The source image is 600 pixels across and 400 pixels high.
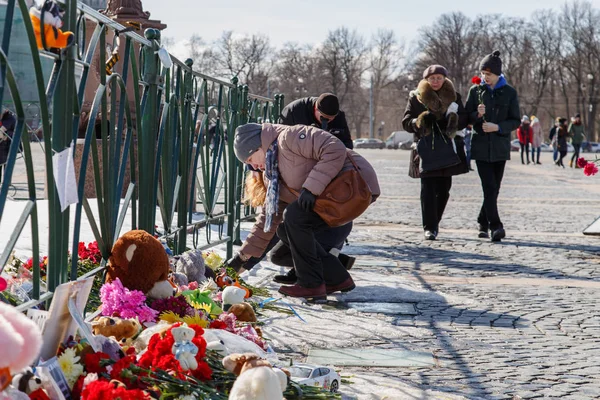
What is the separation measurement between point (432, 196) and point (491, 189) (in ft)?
2.03

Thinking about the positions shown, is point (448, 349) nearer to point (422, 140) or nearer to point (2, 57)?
point (2, 57)

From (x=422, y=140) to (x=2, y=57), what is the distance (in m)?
7.03

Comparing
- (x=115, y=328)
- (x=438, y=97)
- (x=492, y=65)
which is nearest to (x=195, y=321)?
(x=115, y=328)

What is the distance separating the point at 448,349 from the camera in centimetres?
472

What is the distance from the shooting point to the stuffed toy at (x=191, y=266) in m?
4.95

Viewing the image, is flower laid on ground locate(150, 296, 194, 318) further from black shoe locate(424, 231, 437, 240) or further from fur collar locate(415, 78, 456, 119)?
black shoe locate(424, 231, 437, 240)

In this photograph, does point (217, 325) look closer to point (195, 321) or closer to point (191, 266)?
point (195, 321)

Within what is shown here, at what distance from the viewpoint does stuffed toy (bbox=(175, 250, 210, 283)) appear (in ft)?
16.3

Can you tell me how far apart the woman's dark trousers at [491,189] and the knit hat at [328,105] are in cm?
286

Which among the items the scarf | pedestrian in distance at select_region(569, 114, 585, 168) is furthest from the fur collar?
pedestrian in distance at select_region(569, 114, 585, 168)

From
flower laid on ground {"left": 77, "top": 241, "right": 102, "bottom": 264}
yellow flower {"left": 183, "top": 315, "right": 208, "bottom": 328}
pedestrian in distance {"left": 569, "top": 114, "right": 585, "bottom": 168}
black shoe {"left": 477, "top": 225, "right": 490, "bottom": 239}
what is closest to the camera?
yellow flower {"left": 183, "top": 315, "right": 208, "bottom": 328}

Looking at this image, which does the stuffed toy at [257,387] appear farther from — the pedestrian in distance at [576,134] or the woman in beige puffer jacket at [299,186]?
the pedestrian in distance at [576,134]

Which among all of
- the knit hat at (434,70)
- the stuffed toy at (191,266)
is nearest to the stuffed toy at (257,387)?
the stuffed toy at (191,266)

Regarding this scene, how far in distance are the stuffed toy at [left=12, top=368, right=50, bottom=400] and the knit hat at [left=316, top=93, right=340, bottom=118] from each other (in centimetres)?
473
